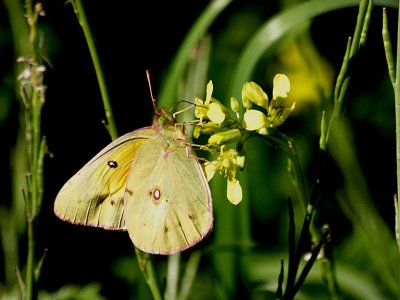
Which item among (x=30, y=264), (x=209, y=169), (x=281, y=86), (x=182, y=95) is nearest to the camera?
(x=30, y=264)

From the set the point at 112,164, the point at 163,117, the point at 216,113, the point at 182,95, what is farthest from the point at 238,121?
the point at 182,95

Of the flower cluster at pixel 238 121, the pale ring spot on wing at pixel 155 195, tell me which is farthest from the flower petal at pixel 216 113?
the pale ring spot on wing at pixel 155 195

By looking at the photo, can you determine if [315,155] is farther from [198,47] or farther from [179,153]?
[179,153]

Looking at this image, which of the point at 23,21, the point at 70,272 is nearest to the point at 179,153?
the point at 23,21

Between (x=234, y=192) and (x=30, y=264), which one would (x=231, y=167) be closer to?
(x=234, y=192)

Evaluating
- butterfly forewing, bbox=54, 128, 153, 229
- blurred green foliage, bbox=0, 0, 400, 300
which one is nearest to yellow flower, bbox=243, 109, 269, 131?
butterfly forewing, bbox=54, 128, 153, 229

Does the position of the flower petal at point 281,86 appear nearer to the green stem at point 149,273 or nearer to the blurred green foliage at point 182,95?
the green stem at point 149,273

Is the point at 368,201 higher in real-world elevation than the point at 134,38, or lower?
lower
